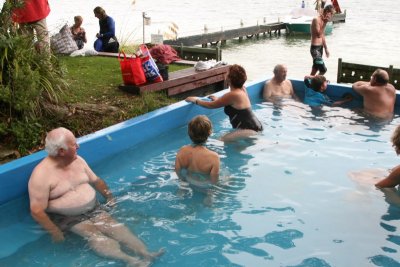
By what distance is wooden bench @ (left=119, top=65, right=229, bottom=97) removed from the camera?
280 inches

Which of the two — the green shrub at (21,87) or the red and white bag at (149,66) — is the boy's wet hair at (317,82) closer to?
the red and white bag at (149,66)

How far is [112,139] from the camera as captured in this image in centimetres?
555

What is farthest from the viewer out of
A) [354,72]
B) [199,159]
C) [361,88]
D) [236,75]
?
[354,72]

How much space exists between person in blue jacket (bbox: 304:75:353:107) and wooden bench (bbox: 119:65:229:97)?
1736 mm

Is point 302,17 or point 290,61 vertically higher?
point 302,17

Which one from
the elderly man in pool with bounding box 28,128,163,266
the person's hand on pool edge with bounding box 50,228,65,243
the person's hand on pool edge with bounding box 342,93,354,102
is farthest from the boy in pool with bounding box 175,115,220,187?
the person's hand on pool edge with bounding box 342,93,354,102

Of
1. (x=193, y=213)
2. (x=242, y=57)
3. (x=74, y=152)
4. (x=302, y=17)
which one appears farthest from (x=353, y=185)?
(x=302, y=17)

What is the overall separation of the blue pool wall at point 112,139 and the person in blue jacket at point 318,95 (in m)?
0.37

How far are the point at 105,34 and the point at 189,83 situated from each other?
3736 millimetres

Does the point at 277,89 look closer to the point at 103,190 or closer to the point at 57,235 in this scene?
the point at 103,190

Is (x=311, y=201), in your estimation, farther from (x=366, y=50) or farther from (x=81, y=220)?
(x=366, y=50)

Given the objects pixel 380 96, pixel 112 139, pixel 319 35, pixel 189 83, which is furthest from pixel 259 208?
pixel 319 35

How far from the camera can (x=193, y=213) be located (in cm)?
430

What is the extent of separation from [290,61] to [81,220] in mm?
12951
